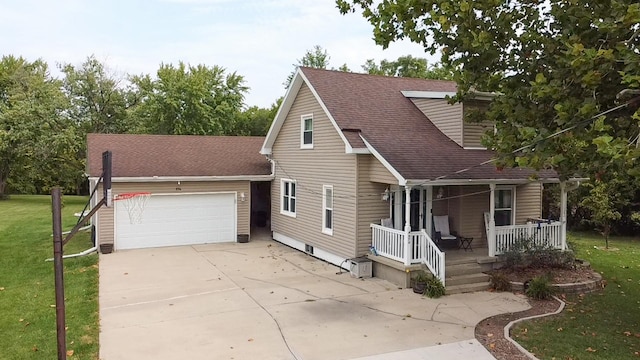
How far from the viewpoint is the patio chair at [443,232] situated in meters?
13.7

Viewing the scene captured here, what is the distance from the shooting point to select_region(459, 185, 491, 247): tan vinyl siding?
14.0 meters

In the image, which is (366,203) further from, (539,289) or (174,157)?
(174,157)

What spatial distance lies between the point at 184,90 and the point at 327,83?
22504 mm

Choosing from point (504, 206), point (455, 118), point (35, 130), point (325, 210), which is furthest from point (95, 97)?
point (504, 206)

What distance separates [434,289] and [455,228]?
11.9 ft

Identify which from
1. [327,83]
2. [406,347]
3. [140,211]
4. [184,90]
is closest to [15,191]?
[184,90]

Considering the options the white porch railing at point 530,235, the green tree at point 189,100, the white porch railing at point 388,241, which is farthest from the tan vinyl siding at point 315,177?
the green tree at point 189,100

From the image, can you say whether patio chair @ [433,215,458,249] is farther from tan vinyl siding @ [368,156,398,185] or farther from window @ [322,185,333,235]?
window @ [322,185,333,235]

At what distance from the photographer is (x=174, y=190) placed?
17.1 metres

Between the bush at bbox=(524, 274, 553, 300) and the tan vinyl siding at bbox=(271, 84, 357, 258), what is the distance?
4.46 m

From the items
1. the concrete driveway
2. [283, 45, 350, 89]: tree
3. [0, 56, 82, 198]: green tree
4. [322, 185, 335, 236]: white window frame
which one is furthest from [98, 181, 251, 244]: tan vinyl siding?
[283, 45, 350, 89]: tree

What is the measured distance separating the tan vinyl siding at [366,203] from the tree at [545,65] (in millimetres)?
3976

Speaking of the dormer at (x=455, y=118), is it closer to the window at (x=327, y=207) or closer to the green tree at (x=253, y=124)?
the window at (x=327, y=207)

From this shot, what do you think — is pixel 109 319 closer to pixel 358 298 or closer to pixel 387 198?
pixel 358 298
